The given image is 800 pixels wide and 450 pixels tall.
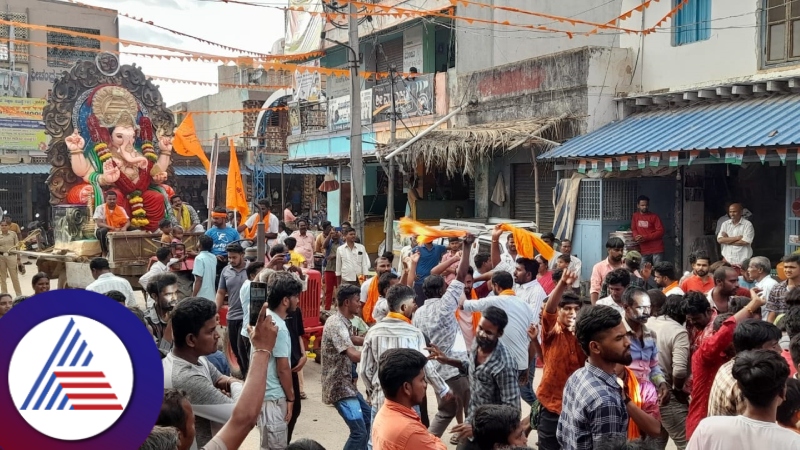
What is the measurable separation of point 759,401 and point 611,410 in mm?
624

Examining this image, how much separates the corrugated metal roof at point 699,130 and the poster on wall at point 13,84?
985 inches

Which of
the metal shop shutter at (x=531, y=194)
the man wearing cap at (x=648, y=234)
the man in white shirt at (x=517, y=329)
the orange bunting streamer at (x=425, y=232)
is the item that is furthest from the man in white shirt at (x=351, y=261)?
the man in white shirt at (x=517, y=329)

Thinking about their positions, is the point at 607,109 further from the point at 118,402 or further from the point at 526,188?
the point at 118,402

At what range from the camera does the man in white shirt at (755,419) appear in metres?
3.02

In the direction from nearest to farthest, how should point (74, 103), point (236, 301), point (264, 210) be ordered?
point (236, 301)
point (264, 210)
point (74, 103)

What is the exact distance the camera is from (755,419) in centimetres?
310

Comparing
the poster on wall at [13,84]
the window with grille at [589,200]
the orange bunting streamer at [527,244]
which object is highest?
the poster on wall at [13,84]

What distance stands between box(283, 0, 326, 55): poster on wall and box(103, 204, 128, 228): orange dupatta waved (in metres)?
8.70

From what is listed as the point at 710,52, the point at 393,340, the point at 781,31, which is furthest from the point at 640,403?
the point at 710,52

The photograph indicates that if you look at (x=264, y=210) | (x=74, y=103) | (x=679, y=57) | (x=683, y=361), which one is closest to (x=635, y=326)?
(x=683, y=361)

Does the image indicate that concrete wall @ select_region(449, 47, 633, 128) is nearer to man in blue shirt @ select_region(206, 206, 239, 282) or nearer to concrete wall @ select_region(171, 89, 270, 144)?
man in blue shirt @ select_region(206, 206, 239, 282)

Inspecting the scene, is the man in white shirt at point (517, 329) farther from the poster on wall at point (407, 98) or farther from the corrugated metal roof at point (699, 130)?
the poster on wall at point (407, 98)

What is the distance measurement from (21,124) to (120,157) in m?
16.7

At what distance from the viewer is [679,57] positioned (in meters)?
12.9
